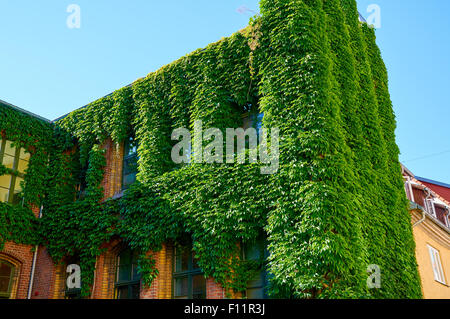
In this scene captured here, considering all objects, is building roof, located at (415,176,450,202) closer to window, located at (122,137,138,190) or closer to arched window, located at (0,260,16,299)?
window, located at (122,137,138,190)

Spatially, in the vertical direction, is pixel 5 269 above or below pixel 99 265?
above

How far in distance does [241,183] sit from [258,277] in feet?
7.45

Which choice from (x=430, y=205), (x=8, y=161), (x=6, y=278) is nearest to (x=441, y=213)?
(x=430, y=205)

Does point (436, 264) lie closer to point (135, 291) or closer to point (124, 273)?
point (135, 291)

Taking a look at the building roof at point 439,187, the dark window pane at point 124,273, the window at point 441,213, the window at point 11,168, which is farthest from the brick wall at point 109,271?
the building roof at point 439,187

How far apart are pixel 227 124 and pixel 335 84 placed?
3041mm

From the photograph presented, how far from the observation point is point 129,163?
590 inches

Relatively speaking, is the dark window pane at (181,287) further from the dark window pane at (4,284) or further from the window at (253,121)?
the dark window pane at (4,284)

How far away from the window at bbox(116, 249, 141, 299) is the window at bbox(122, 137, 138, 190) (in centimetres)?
230

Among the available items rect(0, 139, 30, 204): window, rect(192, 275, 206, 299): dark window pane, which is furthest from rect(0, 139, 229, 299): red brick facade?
rect(0, 139, 30, 204): window

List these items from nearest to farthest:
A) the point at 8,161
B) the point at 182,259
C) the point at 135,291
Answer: the point at 182,259, the point at 135,291, the point at 8,161

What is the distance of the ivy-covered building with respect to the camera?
10023 mm
